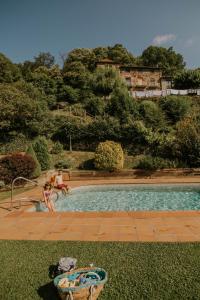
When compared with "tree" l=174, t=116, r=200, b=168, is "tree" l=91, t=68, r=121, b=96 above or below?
above

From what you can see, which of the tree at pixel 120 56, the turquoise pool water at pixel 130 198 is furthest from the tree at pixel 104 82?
the turquoise pool water at pixel 130 198

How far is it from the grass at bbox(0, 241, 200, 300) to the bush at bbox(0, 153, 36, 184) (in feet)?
27.3

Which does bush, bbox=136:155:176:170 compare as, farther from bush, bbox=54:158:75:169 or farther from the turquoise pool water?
bush, bbox=54:158:75:169

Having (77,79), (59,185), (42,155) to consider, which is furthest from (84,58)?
(59,185)

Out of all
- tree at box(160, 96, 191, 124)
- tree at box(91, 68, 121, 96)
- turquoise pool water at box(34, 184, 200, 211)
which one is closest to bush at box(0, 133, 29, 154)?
turquoise pool water at box(34, 184, 200, 211)

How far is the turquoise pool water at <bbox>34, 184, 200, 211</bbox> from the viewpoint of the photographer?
10.4m

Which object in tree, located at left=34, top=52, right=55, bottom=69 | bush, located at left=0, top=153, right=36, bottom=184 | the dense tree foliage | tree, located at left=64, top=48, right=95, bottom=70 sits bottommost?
bush, located at left=0, top=153, right=36, bottom=184

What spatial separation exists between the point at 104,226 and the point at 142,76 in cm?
4248

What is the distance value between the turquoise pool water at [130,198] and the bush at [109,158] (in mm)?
2409

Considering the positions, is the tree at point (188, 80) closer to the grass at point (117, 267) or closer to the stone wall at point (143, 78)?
the stone wall at point (143, 78)

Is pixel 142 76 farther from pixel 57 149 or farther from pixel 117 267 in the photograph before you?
pixel 117 267

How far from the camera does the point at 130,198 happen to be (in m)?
11.9

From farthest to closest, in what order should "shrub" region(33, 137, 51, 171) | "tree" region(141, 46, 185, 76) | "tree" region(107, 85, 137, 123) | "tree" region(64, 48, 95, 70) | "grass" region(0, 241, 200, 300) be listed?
"tree" region(141, 46, 185, 76) < "tree" region(64, 48, 95, 70) < "tree" region(107, 85, 137, 123) < "shrub" region(33, 137, 51, 171) < "grass" region(0, 241, 200, 300)

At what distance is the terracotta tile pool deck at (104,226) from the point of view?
17.5ft
